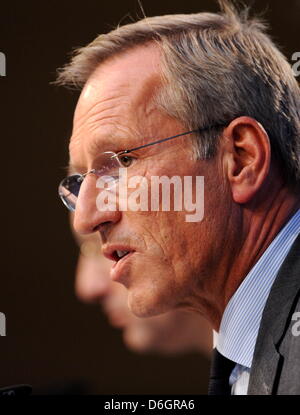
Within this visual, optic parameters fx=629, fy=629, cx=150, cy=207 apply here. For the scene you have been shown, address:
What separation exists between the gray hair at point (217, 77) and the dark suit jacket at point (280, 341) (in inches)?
10.0

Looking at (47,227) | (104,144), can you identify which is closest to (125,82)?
(104,144)

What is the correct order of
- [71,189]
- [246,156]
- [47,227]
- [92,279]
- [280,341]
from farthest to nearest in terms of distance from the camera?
[92,279]
[47,227]
[71,189]
[246,156]
[280,341]

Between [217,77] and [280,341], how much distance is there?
564 millimetres

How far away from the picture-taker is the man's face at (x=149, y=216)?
53.0 inches

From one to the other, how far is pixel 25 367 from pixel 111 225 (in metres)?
0.78

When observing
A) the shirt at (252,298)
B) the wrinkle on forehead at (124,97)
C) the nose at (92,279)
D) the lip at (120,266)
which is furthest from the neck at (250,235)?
the nose at (92,279)

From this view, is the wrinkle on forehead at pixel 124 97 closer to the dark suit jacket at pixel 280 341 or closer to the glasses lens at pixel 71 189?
the glasses lens at pixel 71 189

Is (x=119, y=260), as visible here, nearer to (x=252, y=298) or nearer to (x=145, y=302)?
(x=145, y=302)

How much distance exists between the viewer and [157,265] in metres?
1.35

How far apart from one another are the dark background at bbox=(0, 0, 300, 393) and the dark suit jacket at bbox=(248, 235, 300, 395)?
2.60ft

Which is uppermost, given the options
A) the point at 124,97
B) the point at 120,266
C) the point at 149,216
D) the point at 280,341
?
the point at 124,97

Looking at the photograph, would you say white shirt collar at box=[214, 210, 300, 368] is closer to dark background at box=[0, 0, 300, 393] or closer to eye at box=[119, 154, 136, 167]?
eye at box=[119, 154, 136, 167]

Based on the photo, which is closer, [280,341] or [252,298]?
[280,341]

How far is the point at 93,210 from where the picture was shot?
54.4 inches
